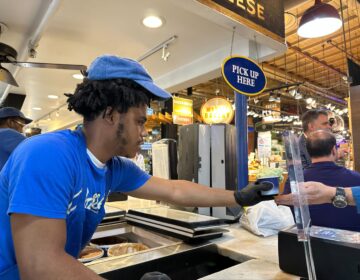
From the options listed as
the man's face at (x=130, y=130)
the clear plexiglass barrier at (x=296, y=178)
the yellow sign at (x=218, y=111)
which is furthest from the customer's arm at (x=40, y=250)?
the yellow sign at (x=218, y=111)

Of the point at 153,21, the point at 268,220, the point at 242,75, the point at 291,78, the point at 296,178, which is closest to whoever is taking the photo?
the point at 296,178

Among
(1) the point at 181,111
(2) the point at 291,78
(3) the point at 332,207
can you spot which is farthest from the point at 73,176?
(2) the point at 291,78

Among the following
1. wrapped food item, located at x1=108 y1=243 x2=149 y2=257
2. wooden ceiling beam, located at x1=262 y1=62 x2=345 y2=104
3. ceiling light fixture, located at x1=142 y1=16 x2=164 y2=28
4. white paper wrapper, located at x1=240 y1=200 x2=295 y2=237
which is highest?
wooden ceiling beam, located at x1=262 y1=62 x2=345 y2=104

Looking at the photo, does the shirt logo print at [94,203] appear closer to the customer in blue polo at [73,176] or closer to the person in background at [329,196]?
the customer in blue polo at [73,176]

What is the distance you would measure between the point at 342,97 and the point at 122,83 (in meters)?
13.9

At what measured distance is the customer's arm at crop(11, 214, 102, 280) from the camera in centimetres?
74

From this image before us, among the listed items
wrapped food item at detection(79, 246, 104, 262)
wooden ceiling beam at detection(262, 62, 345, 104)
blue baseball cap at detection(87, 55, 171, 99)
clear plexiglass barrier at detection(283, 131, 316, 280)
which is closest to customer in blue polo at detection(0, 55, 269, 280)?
blue baseball cap at detection(87, 55, 171, 99)

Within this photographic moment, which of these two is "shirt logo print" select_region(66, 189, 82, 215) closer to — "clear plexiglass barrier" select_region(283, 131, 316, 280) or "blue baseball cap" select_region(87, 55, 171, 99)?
"blue baseball cap" select_region(87, 55, 171, 99)

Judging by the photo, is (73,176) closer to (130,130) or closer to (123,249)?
(130,130)

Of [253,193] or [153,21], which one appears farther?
[153,21]

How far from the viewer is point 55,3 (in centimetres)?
279

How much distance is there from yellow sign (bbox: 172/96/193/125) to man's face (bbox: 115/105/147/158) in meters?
5.84

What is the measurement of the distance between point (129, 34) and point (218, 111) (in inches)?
86.5

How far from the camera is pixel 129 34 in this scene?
3863mm
